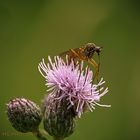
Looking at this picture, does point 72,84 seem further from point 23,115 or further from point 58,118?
point 23,115

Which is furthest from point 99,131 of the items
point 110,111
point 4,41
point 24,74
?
point 4,41

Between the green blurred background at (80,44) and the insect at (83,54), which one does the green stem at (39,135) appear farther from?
the green blurred background at (80,44)

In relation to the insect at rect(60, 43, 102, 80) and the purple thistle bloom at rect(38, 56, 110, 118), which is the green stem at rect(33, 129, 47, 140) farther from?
the insect at rect(60, 43, 102, 80)

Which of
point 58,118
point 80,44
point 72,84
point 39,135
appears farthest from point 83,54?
point 80,44

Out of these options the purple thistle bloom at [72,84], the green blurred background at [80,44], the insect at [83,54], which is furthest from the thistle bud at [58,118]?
the green blurred background at [80,44]

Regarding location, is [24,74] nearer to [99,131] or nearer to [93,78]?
[99,131]

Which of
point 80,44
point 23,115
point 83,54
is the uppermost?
point 80,44
